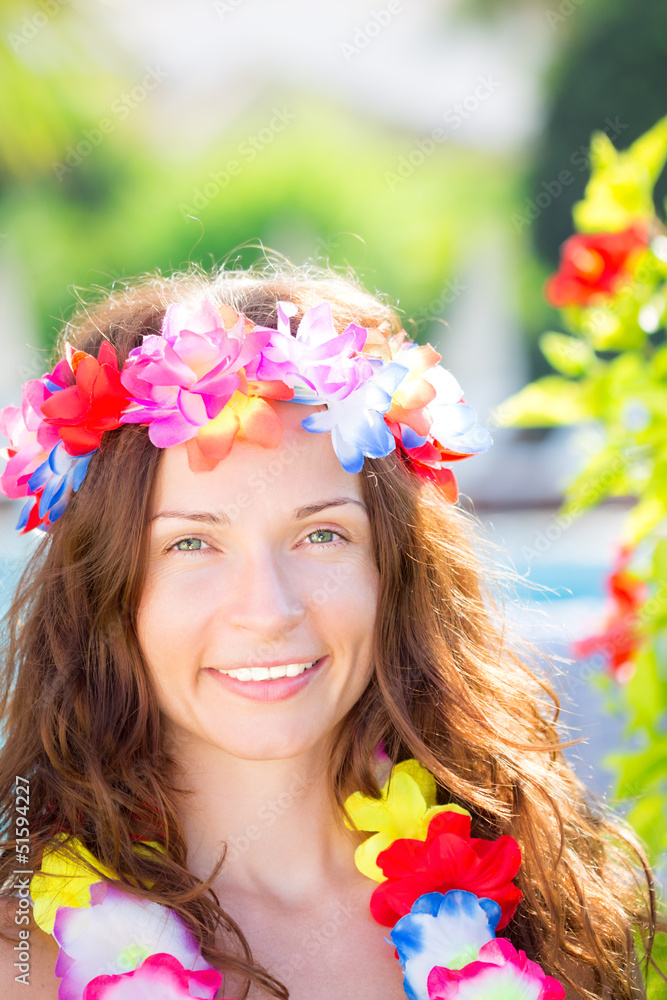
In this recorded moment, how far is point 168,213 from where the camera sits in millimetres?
16188

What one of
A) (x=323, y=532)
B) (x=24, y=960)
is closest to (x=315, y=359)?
(x=323, y=532)

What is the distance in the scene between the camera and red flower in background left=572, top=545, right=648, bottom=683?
2852 millimetres

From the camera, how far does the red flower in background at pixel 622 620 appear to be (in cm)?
285

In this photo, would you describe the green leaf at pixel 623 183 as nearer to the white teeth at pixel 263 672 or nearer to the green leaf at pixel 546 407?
the green leaf at pixel 546 407

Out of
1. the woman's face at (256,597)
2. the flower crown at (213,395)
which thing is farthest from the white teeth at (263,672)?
the flower crown at (213,395)

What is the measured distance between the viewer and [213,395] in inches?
60.6

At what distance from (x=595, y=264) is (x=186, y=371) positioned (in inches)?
50.6

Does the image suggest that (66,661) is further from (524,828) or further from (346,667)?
(524,828)

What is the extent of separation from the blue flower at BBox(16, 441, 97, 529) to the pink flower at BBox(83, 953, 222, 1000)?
29.3 inches

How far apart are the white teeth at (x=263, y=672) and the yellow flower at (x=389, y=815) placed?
1.25 feet

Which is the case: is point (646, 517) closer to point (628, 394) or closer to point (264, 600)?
point (628, 394)

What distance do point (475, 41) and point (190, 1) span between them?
4070 mm

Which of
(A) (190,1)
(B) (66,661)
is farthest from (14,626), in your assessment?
(A) (190,1)

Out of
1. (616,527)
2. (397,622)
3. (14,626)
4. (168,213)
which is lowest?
(168,213)
